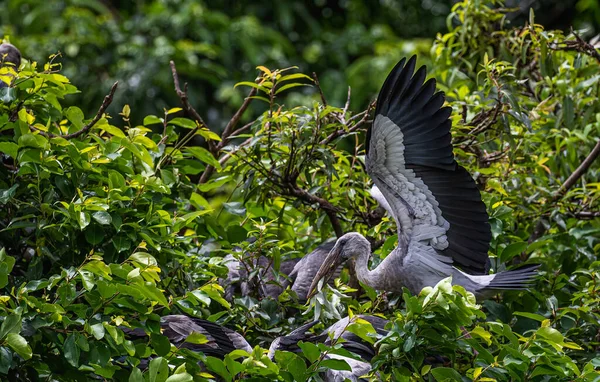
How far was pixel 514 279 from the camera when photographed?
4340 mm

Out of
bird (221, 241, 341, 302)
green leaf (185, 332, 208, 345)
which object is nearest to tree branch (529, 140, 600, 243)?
bird (221, 241, 341, 302)

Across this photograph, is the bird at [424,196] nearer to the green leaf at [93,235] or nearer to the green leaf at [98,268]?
the green leaf at [93,235]

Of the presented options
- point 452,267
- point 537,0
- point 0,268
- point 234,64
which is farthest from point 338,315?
point 537,0

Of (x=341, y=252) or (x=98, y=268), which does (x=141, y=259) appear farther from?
(x=341, y=252)

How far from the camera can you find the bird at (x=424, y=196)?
14.3 ft

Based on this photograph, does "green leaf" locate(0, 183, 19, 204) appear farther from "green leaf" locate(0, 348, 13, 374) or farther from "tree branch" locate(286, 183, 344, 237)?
"tree branch" locate(286, 183, 344, 237)

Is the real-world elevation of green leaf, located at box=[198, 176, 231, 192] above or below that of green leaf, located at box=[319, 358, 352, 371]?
below

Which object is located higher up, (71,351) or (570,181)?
(570,181)

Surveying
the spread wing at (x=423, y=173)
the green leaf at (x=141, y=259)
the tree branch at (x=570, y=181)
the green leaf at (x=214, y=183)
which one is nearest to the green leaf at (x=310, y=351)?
the green leaf at (x=141, y=259)

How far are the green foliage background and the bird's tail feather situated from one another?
0.63ft

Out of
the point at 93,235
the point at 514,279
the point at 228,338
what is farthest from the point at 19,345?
the point at 514,279

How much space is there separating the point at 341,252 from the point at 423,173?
1.98 feet

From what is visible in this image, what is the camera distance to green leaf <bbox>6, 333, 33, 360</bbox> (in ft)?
11.4

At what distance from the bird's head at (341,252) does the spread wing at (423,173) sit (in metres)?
0.24
